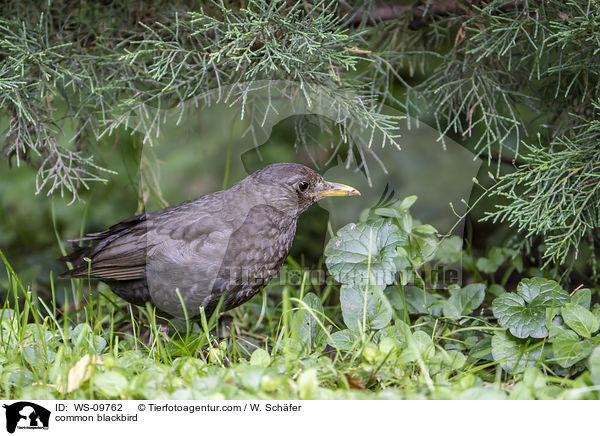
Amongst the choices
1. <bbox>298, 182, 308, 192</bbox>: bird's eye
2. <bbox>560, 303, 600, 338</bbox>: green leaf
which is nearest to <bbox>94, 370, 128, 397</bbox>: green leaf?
<bbox>298, 182, 308, 192</bbox>: bird's eye

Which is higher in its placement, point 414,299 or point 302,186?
point 302,186

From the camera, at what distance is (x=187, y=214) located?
252cm

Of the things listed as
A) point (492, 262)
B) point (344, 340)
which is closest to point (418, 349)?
point (344, 340)

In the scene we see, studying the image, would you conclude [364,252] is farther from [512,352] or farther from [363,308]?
[512,352]

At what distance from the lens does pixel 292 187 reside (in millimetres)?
2438

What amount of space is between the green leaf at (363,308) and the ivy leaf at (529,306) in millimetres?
408

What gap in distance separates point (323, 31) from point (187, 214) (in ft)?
3.19

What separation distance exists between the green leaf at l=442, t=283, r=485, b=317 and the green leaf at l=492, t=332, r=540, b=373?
0.24 metres

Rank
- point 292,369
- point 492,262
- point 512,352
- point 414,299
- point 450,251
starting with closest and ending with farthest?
point 292,369, point 512,352, point 414,299, point 450,251, point 492,262

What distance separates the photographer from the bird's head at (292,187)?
244 cm

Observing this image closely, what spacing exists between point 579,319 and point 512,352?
0.83ft
